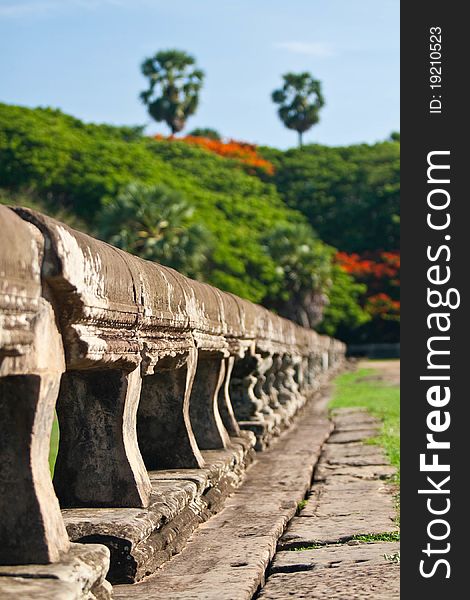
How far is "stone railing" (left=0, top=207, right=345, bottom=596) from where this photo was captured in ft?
11.7

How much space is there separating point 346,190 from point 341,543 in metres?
71.4

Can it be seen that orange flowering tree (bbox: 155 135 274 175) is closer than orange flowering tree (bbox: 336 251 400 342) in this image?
No

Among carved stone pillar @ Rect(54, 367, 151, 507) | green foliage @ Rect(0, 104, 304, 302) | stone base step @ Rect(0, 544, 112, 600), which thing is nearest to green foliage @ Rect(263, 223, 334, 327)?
green foliage @ Rect(0, 104, 304, 302)

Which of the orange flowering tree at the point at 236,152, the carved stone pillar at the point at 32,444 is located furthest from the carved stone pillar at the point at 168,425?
the orange flowering tree at the point at 236,152

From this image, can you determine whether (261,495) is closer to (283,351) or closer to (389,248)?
(283,351)

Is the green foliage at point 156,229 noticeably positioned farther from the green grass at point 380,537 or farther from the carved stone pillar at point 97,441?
the carved stone pillar at point 97,441

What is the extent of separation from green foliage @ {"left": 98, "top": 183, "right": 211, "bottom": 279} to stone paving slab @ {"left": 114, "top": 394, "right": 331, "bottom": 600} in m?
25.1

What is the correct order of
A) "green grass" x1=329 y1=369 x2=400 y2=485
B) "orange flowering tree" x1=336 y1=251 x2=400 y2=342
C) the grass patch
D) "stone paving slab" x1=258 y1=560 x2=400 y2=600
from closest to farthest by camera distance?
"stone paving slab" x1=258 y1=560 x2=400 y2=600 → the grass patch → "green grass" x1=329 y1=369 x2=400 y2=485 → "orange flowering tree" x1=336 y1=251 x2=400 y2=342

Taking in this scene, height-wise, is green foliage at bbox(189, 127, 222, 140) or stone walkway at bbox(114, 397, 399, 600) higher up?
green foliage at bbox(189, 127, 222, 140)

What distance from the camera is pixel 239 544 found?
5.41m

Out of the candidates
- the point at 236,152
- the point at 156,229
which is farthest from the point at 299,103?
the point at 156,229

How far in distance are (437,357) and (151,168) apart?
162ft

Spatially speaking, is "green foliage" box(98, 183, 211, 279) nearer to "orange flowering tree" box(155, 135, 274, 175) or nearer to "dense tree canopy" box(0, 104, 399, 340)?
"dense tree canopy" box(0, 104, 399, 340)

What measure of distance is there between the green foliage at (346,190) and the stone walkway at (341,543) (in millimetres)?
59238
